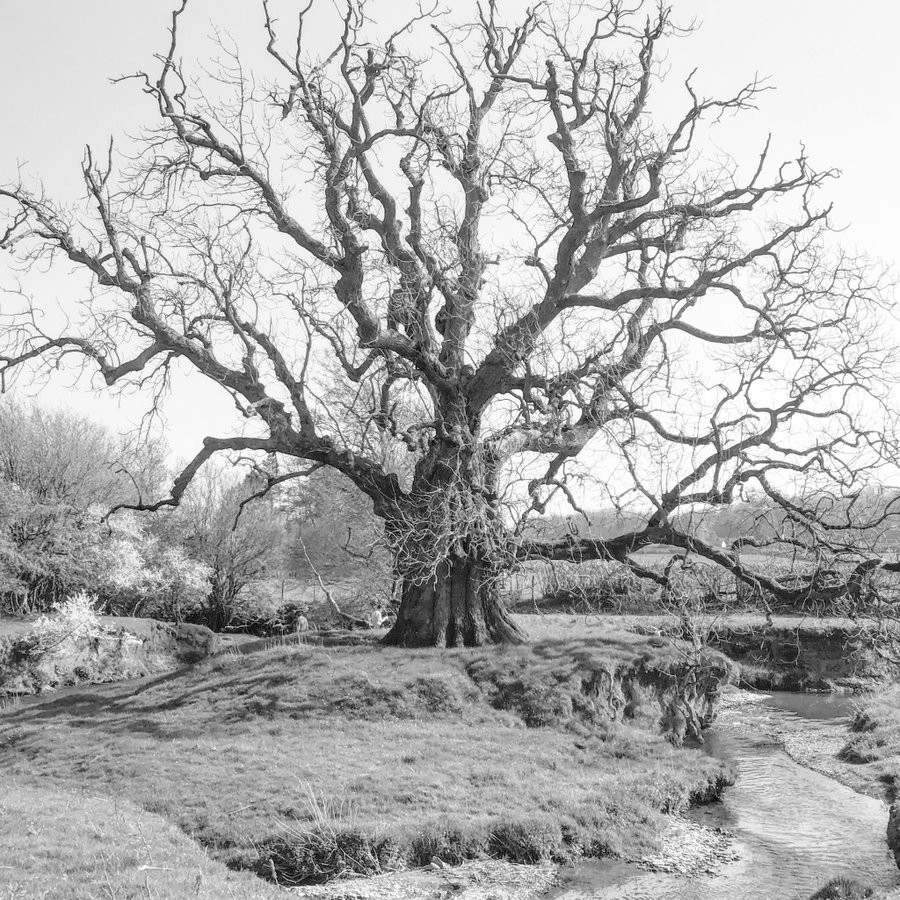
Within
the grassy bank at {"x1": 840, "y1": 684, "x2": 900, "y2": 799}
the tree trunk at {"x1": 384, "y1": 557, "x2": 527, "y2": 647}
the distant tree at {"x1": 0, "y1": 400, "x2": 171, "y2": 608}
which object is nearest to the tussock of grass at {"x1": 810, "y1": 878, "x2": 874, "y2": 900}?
the grassy bank at {"x1": 840, "y1": 684, "x2": 900, "y2": 799}

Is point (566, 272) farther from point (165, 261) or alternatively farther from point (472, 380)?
point (165, 261)

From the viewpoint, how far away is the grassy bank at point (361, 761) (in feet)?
41.4

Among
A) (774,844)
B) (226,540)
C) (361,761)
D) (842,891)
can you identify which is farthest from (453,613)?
(226,540)

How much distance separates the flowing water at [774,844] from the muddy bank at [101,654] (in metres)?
19.7

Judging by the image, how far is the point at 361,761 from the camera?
15.7 m

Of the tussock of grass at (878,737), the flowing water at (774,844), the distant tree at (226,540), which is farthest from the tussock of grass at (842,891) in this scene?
the distant tree at (226,540)

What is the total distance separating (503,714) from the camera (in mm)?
18922

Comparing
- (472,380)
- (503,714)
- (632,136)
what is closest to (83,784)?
(503,714)

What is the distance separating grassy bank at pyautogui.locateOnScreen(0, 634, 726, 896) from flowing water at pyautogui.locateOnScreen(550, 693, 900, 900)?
2.47 ft

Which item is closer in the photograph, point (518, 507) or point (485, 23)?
point (518, 507)

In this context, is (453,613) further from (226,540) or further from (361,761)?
(226,540)

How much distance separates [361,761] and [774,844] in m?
7.05

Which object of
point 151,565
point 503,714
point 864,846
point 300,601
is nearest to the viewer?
point 864,846

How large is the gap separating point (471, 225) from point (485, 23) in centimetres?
523
